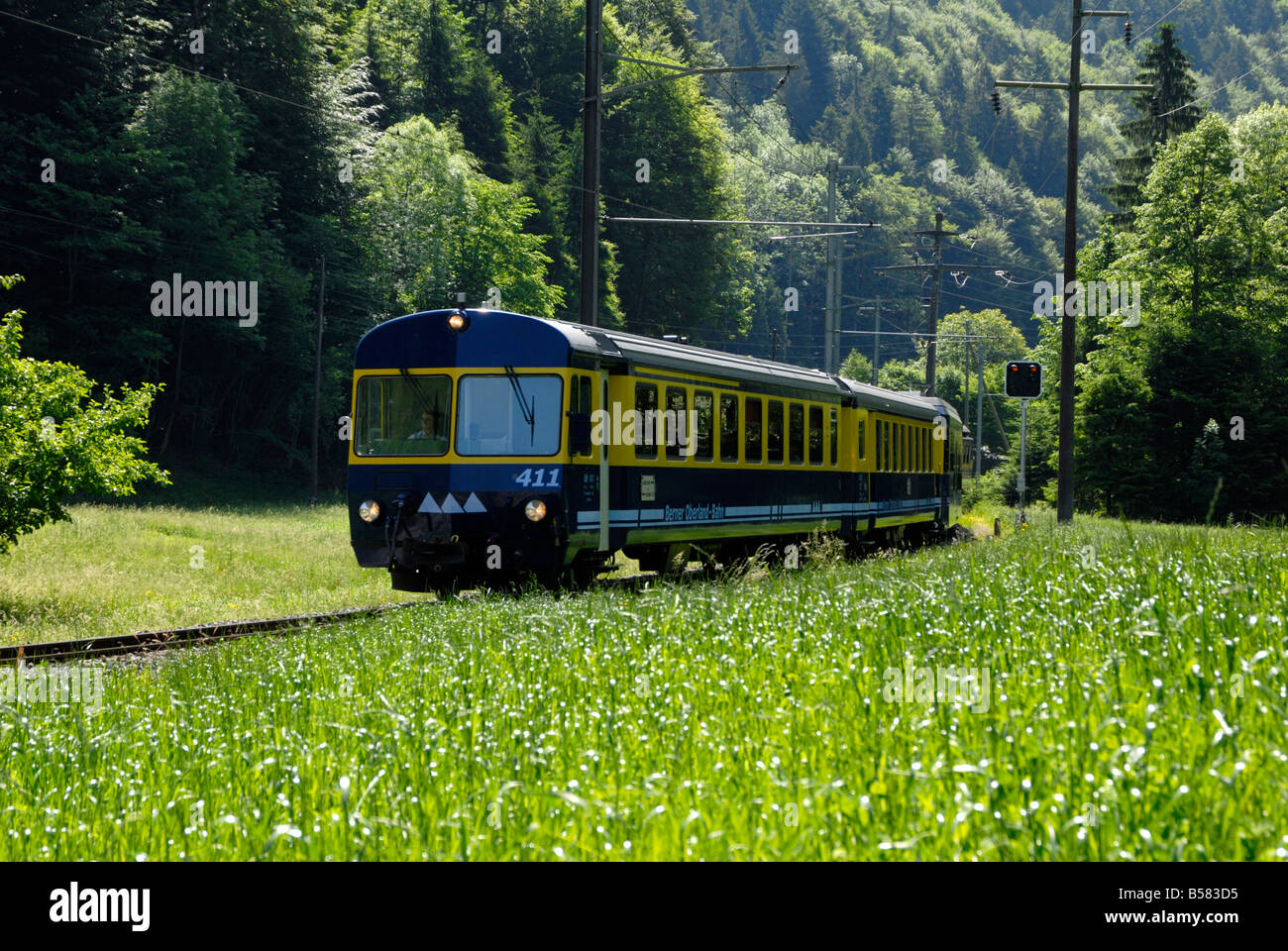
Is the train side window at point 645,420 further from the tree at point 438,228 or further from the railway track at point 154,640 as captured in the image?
the tree at point 438,228

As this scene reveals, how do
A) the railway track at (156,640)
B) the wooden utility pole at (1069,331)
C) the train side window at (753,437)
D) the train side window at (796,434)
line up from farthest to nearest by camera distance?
1. the wooden utility pole at (1069,331)
2. the train side window at (796,434)
3. the train side window at (753,437)
4. the railway track at (156,640)

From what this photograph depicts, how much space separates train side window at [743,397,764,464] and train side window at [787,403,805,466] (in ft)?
3.57

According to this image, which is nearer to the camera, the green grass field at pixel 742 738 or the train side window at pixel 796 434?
the green grass field at pixel 742 738

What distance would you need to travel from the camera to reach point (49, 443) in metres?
14.8

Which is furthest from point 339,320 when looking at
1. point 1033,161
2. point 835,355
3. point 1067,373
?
point 1033,161

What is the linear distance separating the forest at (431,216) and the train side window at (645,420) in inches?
316

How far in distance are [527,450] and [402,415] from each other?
5.25 feet

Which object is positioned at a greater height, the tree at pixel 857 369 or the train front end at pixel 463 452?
the tree at pixel 857 369

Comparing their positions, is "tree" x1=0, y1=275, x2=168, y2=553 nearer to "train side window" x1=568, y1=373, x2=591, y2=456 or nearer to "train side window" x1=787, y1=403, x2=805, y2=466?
"train side window" x1=568, y1=373, x2=591, y2=456

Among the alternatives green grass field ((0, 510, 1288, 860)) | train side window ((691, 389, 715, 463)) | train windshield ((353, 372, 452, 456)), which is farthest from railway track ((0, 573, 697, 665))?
train side window ((691, 389, 715, 463))

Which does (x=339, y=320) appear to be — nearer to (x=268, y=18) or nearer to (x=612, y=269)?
(x=268, y=18)

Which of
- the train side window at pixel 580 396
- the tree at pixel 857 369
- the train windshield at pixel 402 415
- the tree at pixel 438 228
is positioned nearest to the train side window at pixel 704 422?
the train side window at pixel 580 396

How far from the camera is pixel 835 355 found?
37.8 meters

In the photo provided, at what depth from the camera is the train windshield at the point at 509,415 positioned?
13.9 m
